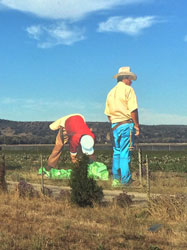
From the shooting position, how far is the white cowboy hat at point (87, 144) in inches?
945

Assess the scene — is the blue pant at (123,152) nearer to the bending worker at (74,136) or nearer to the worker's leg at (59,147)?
the bending worker at (74,136)

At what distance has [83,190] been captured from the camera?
12.8 metres

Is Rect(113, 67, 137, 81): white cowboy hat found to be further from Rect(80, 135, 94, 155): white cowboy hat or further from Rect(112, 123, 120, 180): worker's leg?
Rect(80, 135, 94, 155): white cowboy hat

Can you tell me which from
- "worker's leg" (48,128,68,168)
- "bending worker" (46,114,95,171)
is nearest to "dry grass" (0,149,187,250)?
"bending worker" (46,114,95,171)

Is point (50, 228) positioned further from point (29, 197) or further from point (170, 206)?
point (29, 197)

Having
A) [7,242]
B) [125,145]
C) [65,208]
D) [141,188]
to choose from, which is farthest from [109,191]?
[7,242]

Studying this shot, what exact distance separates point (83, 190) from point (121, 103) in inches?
362

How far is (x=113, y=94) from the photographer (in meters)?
21.7

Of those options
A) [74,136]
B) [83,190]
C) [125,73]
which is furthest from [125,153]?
[83,190]

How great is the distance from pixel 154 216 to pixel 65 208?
304cm

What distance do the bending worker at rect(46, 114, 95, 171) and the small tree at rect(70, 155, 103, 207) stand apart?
34.7 ft

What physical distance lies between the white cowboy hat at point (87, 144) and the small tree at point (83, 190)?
35.5 feet

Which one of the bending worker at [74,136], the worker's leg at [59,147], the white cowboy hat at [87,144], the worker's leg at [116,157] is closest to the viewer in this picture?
the worker's leg at [116,157]

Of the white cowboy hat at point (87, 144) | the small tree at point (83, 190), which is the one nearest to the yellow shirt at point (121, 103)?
the white cowboy hat at point (87, 144)
